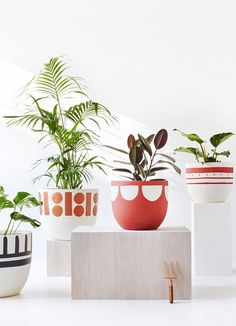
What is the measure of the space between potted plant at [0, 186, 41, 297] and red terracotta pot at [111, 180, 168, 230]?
391 millimetres

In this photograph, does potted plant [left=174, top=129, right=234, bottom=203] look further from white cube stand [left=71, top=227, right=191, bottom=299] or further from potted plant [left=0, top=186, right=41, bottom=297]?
potted plant [left=0, top=186, right=41, bottom=297]

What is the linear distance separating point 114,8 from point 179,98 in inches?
30.2

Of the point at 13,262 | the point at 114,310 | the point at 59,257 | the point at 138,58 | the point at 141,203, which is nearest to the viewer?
the point at 114,310

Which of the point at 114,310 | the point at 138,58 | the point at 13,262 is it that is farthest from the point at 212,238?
the point at 138,58

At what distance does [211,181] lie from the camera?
3377mm

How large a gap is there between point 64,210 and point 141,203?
81cm

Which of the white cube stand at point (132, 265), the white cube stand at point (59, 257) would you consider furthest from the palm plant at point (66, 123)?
the white cube stand at point (132, 265)

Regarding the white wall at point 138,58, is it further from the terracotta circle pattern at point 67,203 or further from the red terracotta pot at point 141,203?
the red terracotta pot at point 141,203

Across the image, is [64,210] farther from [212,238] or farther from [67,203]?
[212,238]

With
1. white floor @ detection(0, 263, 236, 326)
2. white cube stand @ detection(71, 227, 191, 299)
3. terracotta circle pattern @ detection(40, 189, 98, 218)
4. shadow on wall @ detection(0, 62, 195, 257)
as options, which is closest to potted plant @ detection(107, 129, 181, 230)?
white cube stand @ detection(71, 227, 191, 299)

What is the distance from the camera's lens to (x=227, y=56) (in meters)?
3.96

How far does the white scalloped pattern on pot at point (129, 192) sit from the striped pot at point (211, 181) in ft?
2.73

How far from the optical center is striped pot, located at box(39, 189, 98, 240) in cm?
334

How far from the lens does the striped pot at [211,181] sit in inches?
133
